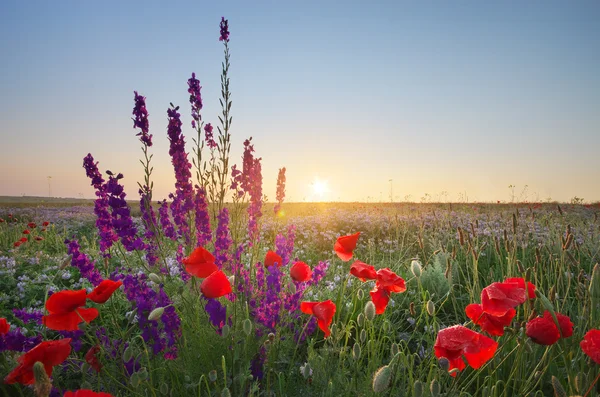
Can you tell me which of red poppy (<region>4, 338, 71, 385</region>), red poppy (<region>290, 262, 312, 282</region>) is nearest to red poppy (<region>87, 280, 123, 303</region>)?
red poppy (<region>4, 338, 71, 385</region>)

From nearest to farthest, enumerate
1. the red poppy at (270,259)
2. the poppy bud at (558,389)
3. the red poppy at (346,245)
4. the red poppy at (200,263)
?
1. the poppy bud at (558,389)
2. the red poppy at (200,263)
3. the red poppy at (346,245)
4. the red poppy at (270,259)

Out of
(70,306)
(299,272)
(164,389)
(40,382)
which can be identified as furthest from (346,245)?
(40,382)

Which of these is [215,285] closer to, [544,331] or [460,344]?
[460,344]

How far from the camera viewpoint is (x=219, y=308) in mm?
1939

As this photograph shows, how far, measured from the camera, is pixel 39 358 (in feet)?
4.24

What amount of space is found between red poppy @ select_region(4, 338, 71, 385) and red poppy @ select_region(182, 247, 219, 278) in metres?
0.50

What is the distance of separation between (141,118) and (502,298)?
2.15 m

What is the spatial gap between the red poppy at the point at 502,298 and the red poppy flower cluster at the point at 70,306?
4.52 feet

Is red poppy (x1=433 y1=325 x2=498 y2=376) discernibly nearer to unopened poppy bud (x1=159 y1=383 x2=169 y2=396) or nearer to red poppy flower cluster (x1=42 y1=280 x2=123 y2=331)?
unopened poppy bud (x1=159 y1=383 x2=169 y2=396)

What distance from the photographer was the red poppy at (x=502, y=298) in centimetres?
141

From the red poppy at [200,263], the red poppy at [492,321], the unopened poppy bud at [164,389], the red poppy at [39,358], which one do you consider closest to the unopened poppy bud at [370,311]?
the red poppy at [492,321]

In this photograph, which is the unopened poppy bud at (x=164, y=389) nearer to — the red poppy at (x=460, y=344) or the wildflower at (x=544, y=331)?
the red poppy at (x=460, y=344)

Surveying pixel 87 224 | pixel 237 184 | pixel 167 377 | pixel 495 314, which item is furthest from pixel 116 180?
pixel 87 224

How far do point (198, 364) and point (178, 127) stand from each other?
134 cm
